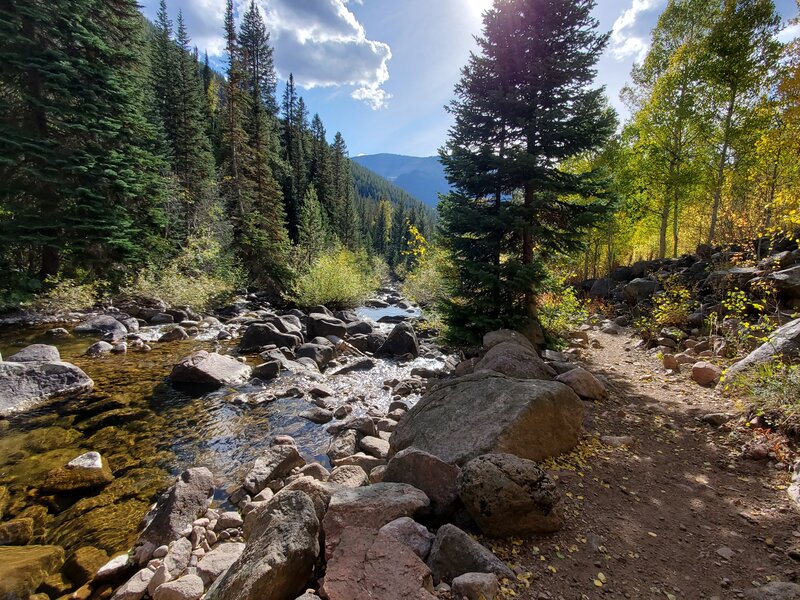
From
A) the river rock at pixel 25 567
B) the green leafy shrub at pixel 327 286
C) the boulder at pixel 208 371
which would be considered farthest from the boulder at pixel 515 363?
the green leafy shrub at pixel 327 286

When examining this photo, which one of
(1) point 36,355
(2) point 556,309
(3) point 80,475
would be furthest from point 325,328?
(3) point 80,475

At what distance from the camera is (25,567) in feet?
11.2

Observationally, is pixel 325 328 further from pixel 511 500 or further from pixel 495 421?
pixel 511 500

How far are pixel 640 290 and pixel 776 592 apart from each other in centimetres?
1325

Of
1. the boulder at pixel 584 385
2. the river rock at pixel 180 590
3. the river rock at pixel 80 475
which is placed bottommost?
the river rock at pixel 80 475

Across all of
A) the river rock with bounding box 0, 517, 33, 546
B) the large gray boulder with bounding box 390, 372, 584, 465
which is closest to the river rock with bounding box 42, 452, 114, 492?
the river rock with bounding box 0, 517, 33, 546

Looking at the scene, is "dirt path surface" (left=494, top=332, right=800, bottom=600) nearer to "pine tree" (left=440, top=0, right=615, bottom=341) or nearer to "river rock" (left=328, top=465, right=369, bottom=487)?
"river rock" (left=328, top=465, right=369, bottom=487)

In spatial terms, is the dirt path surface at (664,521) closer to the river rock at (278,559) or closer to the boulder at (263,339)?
the river rock at (278,559)

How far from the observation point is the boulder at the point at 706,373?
19.9ft

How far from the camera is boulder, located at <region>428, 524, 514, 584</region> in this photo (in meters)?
2.43

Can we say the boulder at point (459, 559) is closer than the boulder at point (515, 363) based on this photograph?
Yes

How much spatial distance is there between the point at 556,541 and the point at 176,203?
91.8 ft

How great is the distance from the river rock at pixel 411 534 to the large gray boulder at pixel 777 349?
521 cm

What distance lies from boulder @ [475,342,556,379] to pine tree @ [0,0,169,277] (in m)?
16.6
